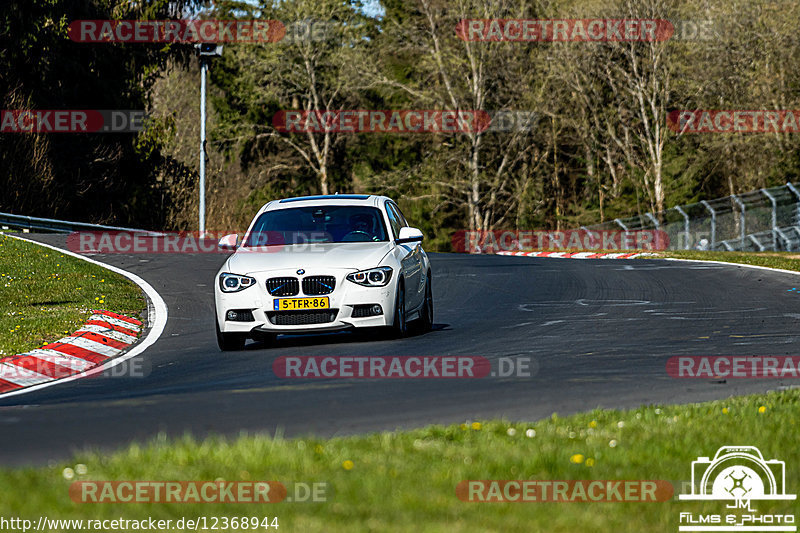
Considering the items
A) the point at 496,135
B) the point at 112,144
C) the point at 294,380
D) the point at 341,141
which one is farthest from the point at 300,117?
the point at 294,380

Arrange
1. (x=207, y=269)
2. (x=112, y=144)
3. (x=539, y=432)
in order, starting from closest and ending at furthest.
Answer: (x=539, y=432), (x=207, y=269), (x=112, y=144)

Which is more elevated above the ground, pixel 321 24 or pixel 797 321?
pixel 321 24

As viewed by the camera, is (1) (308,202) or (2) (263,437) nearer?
(2) (263,437)

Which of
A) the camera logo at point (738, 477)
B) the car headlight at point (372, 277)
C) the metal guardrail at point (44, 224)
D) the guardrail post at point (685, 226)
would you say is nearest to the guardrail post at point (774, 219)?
the guardrail post at point (685, 226)

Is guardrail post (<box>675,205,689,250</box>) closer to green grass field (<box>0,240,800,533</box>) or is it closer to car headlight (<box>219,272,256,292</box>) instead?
car headlight (<box>219,272,256,292</box>)

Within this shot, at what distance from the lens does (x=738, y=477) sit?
6184 millimetres

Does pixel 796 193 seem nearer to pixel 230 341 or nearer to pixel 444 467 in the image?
pixel 230 341

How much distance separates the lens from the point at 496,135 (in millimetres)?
58062

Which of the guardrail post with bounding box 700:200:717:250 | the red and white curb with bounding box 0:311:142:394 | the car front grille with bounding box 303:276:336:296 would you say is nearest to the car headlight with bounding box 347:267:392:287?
the car front grille with bounding box 303:276:336:296

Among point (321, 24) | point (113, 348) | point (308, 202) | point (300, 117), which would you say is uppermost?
point (321, 24)

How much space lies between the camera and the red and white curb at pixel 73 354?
482 inches

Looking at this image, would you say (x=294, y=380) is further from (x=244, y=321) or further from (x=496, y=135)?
(x=496, y=135)

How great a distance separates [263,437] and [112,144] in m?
42.9

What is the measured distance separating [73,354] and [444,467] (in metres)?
8.12
